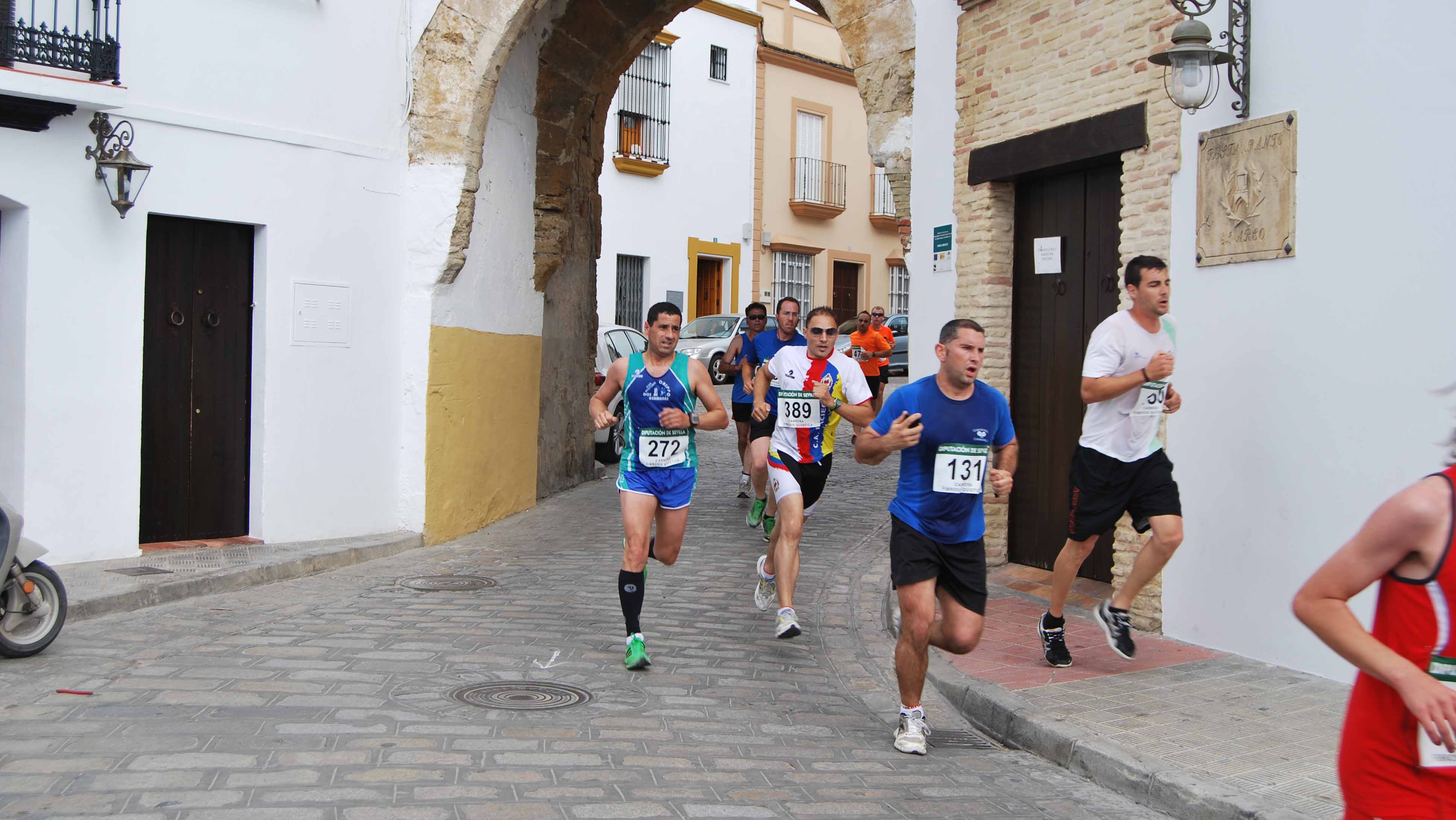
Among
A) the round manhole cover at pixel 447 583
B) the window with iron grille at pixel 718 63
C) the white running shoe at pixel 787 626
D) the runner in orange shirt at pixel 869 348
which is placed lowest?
the round manhole cover at pixel 447 583

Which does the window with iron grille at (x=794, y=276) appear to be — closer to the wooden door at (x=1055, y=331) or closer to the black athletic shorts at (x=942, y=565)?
the wooden door at (x=1055, y=331)

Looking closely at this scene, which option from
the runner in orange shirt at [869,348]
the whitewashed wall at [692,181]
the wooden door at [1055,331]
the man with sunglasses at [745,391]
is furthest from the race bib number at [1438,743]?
the whitewashed wall at [692,181]

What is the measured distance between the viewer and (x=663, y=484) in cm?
658

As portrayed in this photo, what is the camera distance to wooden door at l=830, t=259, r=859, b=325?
107ft

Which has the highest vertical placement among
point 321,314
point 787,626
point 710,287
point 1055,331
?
point 710,287

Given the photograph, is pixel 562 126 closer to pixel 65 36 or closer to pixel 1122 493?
pixel 65 36

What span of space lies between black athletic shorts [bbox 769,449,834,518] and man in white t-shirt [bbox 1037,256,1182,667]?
173cm

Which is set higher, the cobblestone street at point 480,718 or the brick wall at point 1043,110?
the brick wall at point 1043,110

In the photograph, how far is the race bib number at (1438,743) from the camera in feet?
7.51

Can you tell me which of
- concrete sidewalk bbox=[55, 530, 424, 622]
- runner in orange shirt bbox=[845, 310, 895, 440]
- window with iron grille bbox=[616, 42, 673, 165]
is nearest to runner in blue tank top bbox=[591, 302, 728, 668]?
concrete sidewalk bbox=[55, 530, 424, 622]

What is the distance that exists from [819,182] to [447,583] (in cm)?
2453

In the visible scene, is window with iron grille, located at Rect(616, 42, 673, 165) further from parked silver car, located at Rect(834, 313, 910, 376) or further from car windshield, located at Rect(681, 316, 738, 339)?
parked silver car, located at Rect(834, 313, 910, 376)

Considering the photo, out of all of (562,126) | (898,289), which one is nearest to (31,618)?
(562,126)

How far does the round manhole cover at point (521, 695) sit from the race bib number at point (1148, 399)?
296 centimetres
